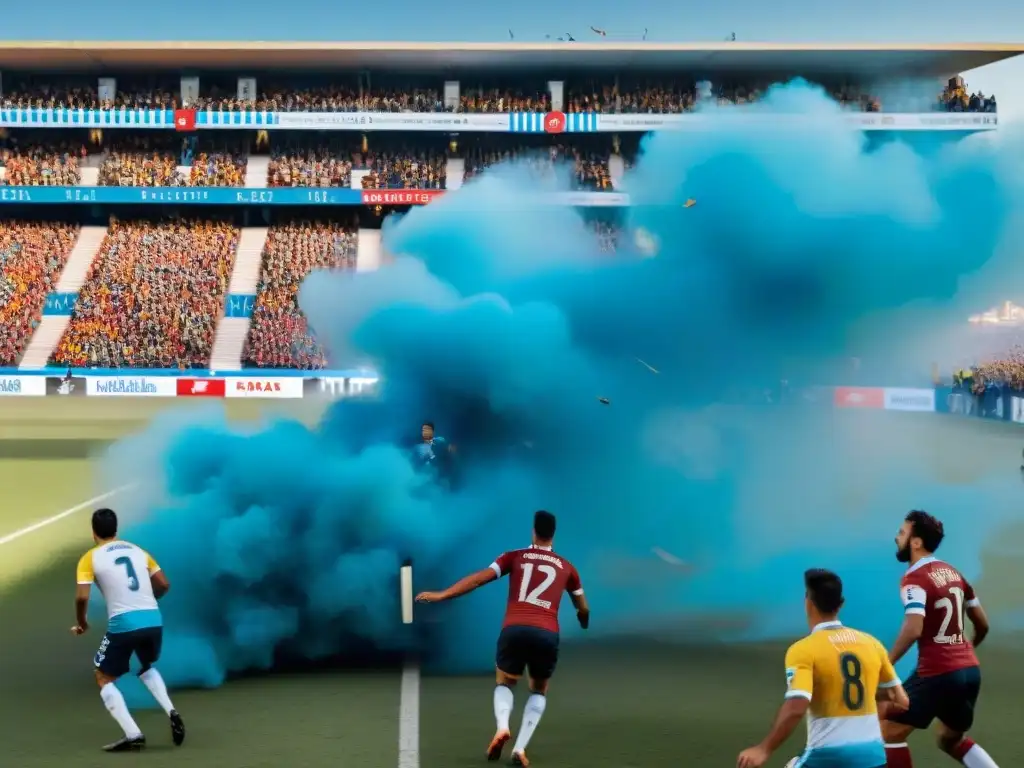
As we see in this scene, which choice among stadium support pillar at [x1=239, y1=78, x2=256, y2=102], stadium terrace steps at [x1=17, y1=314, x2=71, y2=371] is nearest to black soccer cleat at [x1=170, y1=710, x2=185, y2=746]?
stadium terrace steps at [x1=17, y1=314, x2=71, y2=371]

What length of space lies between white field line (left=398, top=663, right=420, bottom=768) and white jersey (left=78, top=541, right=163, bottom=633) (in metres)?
1.84

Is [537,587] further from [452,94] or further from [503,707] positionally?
[452,94]

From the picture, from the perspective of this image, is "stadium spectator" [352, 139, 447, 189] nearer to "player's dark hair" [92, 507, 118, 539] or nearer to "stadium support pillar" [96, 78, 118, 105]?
"stadium support pillar" [96, 78, 118, 105]

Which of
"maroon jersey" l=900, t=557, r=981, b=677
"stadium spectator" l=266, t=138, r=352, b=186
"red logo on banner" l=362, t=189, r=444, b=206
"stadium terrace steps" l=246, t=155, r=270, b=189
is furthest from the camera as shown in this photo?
"stadium terrace steps" l=246, t=155, r=270, b=189

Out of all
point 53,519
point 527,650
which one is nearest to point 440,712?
point 527,650

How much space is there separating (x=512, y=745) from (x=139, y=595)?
2.69 metres

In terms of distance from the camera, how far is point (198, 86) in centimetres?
5912

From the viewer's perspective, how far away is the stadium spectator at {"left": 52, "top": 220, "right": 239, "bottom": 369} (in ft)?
160

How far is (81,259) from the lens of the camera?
55.2 metres

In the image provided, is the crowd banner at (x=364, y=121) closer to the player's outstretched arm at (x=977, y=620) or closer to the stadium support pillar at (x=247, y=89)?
the stadium support pillar at (x=247, y=89)

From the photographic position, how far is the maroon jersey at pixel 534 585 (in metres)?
8.07

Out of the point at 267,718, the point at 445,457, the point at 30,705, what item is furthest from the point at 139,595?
the point at 445,457

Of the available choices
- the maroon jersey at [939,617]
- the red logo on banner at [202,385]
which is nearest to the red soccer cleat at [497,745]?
the maroon jersey at [939,617]

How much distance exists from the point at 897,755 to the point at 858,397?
19.0 feet
